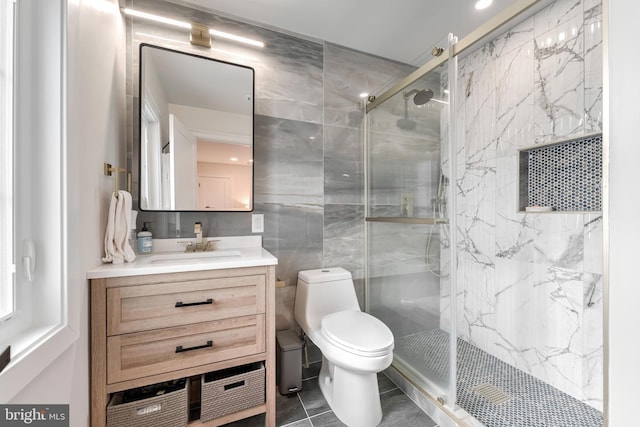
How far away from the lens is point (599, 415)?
4.57ft

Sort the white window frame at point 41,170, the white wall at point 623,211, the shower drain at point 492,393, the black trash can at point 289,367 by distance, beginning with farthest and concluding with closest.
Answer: the black trash can at point 289,367, the shower drain at point 492,393, the white window frame at point 41,170, the white wall at point 623,211

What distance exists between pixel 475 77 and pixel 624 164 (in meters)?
1.78

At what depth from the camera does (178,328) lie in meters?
1.20

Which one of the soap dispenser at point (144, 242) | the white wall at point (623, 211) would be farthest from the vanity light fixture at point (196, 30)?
the white wall at point (623, 211)

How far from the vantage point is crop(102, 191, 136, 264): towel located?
4.06 feet

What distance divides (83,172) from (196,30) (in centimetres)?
120

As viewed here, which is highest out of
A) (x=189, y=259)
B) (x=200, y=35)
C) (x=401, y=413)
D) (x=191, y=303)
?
(x=200, y=35)

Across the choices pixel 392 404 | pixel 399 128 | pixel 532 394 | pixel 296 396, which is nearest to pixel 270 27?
pixel 399 128

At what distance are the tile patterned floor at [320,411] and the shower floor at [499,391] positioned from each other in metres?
0.23

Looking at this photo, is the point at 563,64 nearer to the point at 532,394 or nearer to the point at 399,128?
the point at 399,128

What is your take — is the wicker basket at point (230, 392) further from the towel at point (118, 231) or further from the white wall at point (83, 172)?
the towel at point (118, 231)

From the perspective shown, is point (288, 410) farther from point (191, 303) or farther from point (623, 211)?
point (623, 211)

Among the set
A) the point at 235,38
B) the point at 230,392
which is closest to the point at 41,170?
the point at 230,392

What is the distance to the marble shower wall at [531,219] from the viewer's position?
1.47 meters
